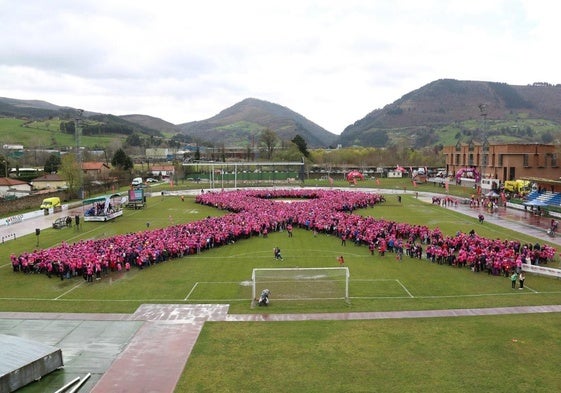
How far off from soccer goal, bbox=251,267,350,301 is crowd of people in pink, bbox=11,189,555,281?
8187 mm

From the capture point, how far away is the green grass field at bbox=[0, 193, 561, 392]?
1497 cm

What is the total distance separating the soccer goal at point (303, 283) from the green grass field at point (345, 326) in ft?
2.20

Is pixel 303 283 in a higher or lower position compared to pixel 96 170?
lower

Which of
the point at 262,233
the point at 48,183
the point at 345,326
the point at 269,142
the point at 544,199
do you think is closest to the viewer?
the point at 345,326

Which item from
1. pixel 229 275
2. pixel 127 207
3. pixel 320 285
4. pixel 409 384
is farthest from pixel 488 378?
pixel 127 207

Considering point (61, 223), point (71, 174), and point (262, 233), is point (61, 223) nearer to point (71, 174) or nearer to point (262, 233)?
point (262, 233)

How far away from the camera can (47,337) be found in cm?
1842

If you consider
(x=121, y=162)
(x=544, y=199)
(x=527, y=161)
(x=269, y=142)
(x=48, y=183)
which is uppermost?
(x=269, y=142)

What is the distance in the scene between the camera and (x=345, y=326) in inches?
760

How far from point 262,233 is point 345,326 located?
19.7 meters

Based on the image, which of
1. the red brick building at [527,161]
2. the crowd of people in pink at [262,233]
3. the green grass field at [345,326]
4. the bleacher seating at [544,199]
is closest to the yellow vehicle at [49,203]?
the green grass field at [345,326]

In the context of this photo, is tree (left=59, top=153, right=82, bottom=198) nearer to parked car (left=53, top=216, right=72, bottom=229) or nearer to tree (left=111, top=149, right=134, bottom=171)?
parked car (left=53, top=216, right=72, bottom=229)

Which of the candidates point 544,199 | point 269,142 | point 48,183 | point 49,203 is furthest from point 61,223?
point 269,142

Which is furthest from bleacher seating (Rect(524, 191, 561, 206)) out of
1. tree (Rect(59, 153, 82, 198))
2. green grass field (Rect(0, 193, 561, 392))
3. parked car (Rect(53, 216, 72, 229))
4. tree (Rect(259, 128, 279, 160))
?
tree (Rect(259, 128, 279, 160))
